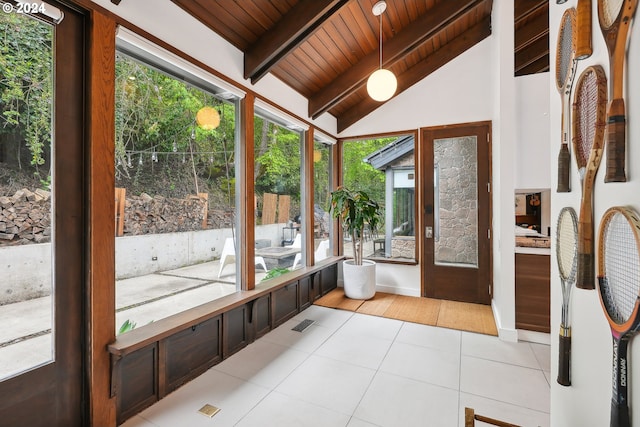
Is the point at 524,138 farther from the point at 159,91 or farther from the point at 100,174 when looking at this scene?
the point at 100,174

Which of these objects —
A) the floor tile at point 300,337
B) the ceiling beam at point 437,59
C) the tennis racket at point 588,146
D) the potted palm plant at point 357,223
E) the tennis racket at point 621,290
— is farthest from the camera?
the potted palm plant at point 357,223

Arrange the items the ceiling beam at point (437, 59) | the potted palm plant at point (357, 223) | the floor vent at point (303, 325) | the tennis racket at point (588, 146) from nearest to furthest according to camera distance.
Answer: the tennis racket at point (588, 146) → the floor vent at point (303, 325) → the ceiling beam at point (437, 59) → the potted palm plant at point (357, 223)

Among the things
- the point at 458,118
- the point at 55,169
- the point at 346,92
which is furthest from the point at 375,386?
the point at 458,118

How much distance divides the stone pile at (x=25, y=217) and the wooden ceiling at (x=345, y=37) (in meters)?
1.70

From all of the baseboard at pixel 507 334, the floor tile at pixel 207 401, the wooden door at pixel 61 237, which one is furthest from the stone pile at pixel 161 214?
the baseboard at pixel 507 334

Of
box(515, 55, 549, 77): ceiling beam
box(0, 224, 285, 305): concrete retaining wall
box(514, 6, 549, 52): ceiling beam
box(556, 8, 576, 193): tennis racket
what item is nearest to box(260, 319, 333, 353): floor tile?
box(0, 224, 285, 305): concrete retaining wall

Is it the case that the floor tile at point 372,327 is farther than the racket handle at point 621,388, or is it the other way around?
the floor tile at point 372,327

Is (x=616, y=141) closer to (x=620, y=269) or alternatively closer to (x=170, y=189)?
(x=620, y=269)

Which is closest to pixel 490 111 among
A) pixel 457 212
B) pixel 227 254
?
pixel 457 212

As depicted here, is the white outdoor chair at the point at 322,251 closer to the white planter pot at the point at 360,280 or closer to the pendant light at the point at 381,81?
the white planter pot at the point at 360,280

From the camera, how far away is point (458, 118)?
424 centimetres

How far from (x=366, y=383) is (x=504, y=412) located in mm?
913

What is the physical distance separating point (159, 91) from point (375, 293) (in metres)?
3.84

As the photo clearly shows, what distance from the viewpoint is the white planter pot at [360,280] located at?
423 cm
